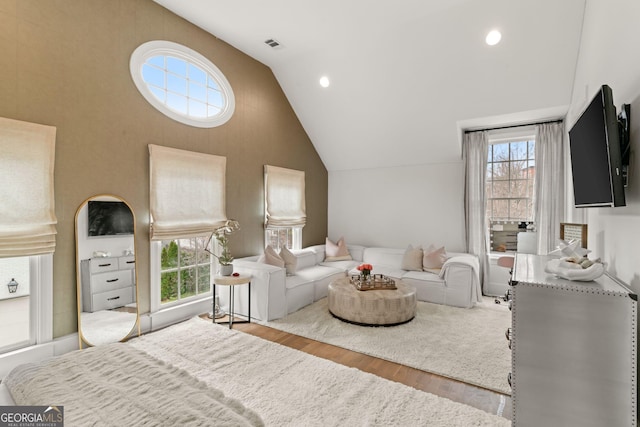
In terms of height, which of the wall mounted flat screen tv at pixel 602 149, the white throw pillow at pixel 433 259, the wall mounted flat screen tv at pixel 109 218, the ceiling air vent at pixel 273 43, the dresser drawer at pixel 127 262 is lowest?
the white throw pillow at pixel 433 259

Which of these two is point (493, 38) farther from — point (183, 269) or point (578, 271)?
point (183, 269)

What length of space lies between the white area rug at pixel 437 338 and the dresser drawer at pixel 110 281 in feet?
5.34

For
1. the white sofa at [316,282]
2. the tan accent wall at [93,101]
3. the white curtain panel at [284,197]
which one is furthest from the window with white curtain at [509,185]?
the tan accent wall at [93,101]

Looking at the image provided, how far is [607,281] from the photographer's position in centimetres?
157

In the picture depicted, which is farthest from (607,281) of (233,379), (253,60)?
(253,60)

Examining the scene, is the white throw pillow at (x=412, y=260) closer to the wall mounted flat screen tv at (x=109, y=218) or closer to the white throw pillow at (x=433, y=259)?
the white throw pillow at (x=433, y=259)

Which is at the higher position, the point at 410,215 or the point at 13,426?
the point at 410,215

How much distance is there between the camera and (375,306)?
11.5 feet

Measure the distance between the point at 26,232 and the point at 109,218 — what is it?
65 centimetres

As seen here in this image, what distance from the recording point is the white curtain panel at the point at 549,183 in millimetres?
4406

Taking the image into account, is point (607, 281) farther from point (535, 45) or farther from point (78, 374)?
point (535, 45)

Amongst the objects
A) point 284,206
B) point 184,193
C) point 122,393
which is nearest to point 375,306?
point 284,206

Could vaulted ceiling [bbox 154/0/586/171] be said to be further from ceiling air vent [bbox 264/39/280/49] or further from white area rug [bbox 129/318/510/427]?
white area rug [bbox 129/318/510/427]

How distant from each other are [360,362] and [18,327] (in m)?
2.93
